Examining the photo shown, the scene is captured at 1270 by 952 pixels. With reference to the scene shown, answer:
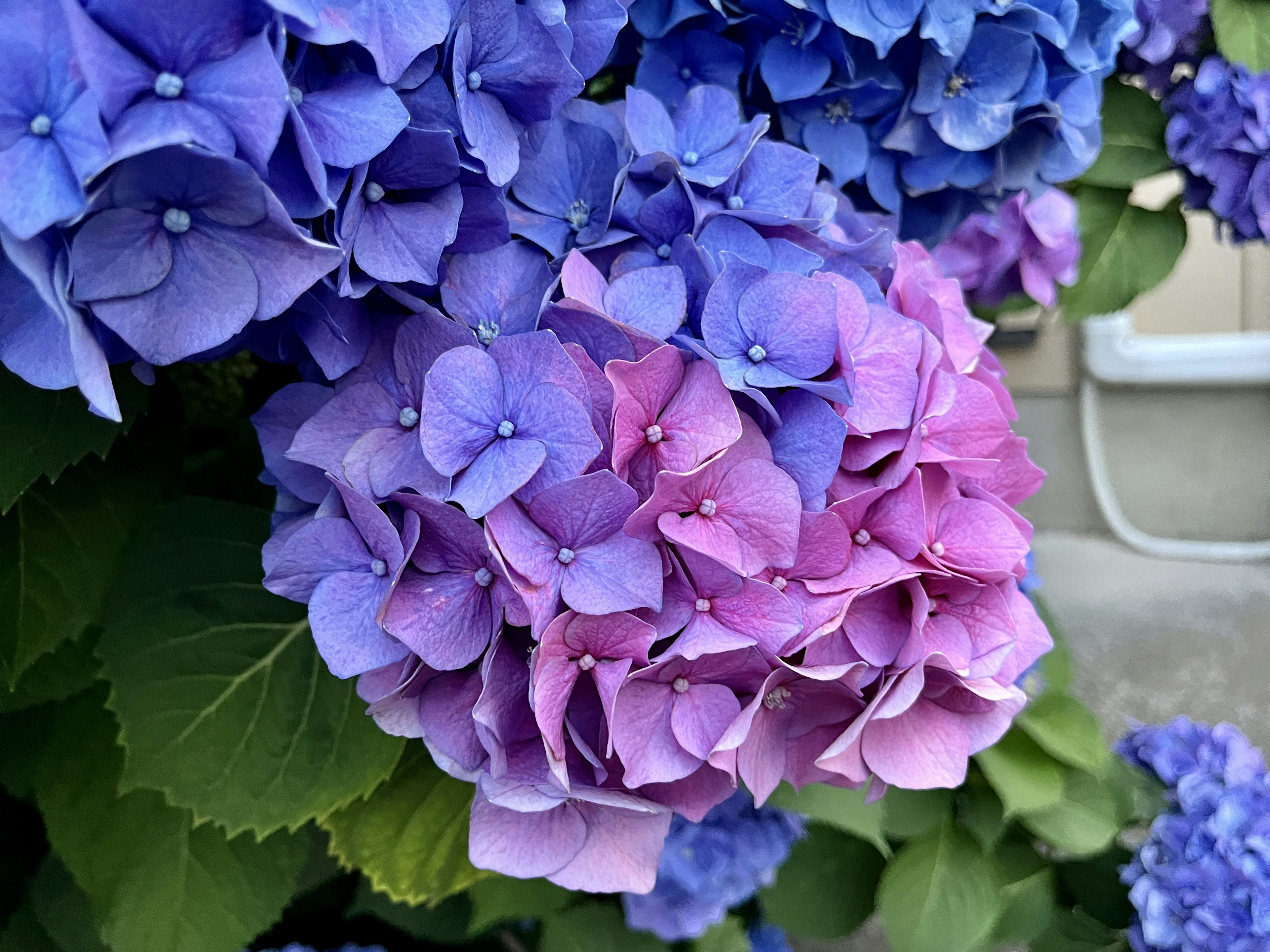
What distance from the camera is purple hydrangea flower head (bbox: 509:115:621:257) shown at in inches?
11.1

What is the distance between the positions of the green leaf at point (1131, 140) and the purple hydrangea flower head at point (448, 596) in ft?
1.83

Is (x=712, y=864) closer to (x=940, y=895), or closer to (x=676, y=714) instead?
(x=940, y=895)

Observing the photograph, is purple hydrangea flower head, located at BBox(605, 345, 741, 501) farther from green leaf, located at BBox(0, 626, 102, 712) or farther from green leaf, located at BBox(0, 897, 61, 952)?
green leaf, located at BBox(0, 897, 61, 952)

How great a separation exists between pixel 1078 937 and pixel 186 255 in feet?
2.20

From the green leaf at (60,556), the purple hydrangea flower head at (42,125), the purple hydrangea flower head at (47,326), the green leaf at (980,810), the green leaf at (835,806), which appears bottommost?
the green leaf at (980,810)

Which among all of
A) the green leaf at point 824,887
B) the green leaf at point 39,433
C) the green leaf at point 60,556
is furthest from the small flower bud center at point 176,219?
the green leaf at point 824,887

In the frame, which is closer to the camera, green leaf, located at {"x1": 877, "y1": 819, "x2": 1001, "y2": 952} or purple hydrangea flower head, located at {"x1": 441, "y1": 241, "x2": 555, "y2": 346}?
purple hydrangea flower head, located at {"x1": 441, "y1": 241, "x2": 555, "y2": 346}

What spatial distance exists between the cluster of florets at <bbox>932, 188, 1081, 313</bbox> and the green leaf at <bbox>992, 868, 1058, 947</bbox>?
0.37m

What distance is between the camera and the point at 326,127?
217mm

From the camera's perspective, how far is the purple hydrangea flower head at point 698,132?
283 mm

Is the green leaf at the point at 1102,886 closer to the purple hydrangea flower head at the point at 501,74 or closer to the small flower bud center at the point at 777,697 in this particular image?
the small flower bud center at the point at 777,697

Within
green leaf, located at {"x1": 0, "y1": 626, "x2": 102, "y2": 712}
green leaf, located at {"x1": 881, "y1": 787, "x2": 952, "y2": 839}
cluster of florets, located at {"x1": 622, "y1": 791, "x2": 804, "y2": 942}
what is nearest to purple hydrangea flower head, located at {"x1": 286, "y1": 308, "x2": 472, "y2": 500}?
green leaf, located at {"x1": 0, "y1": 626, "x2": 102, "y2": 712}

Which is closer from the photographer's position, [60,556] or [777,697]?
[777,697]

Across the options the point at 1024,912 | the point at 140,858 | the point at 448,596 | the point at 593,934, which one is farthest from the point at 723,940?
the point at 448,596
